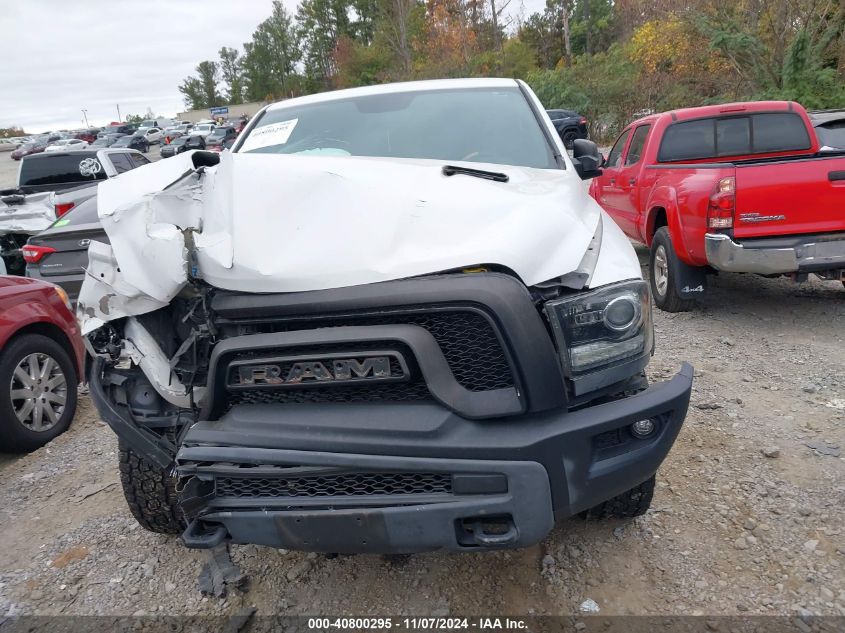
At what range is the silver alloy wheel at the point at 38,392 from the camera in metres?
4.08

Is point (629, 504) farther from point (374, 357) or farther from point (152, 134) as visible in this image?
point (152, 134)

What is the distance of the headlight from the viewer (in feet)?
6.75

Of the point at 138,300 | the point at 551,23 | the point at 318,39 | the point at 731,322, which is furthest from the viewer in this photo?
the point at 318,39

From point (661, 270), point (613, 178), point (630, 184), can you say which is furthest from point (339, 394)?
point (613, 178)

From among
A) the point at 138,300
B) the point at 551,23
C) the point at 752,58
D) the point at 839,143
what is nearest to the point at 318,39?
the point at 551,23

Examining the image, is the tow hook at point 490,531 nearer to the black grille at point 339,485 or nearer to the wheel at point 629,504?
the black grille at point 339,485

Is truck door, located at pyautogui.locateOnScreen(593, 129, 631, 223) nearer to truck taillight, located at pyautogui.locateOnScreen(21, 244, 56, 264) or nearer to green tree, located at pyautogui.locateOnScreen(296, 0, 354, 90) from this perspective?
truck taillight, located at pyautogui.locateOnScreen(21, 244, 56, 264)

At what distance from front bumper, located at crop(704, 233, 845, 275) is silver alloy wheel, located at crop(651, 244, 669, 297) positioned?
93 cm

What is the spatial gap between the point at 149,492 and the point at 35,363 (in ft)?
6.52

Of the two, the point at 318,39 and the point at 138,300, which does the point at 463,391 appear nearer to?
the point at 138,300

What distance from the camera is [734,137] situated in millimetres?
6668

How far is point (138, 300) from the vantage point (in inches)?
94.4

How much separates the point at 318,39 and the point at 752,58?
60.5 meters

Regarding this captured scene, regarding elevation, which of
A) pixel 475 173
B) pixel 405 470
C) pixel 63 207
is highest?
pixel 475 173
